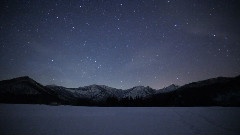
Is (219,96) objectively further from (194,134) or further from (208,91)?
(194,134)

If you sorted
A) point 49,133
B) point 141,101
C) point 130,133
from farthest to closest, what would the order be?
1. point 141,101
2. point 130,133
3. point 49,133

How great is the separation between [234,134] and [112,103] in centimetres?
7671

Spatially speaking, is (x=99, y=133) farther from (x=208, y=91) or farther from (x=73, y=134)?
(x=208, y=91)

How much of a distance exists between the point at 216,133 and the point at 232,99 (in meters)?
147

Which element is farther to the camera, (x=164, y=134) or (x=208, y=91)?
(x=208, y=91)

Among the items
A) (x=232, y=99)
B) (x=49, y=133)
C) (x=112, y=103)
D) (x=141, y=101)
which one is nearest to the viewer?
(x=49, y=133)

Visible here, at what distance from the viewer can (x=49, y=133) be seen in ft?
A: 37.6

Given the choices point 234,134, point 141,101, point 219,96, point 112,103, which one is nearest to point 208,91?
point 219,96

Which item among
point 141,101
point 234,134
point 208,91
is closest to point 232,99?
point 208,91

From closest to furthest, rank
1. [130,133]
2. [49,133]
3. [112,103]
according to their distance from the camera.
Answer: [49,133]
[130,133]
[112,103]

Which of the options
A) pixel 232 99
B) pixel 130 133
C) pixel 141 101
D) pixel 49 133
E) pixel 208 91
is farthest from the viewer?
pixel 208 91

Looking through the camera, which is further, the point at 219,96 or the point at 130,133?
the point at 219,96

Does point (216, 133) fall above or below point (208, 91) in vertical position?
below

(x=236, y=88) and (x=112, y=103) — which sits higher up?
(x=236, y=88)
